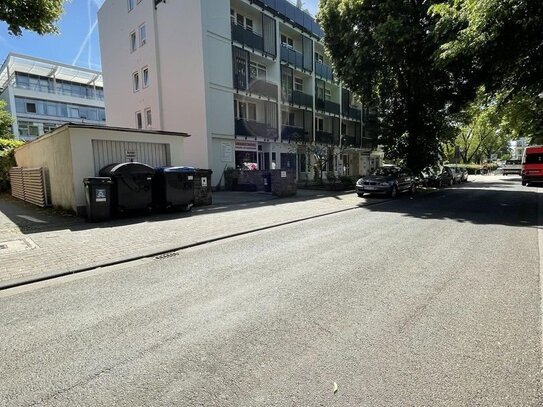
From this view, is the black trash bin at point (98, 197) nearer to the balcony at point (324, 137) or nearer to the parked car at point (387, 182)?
the parked car at point (387, 182)

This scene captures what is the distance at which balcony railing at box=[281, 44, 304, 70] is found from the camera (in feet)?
84.8

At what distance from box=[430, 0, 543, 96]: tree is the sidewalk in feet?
23.5

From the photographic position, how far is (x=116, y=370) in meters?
2.68

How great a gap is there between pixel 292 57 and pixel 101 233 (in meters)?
23.2

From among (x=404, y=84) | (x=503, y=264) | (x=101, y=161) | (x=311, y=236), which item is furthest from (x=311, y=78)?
(x=503, y=264)

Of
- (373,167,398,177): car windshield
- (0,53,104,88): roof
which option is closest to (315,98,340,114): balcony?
(373,167,398,177): car windshield

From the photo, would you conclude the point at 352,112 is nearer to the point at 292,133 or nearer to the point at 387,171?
the point at 292,133

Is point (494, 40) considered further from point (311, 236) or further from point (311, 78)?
point (311, 78)

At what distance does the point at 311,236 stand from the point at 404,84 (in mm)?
16352

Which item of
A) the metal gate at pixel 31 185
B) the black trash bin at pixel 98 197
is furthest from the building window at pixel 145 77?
the black trash bin at pixel 98 197

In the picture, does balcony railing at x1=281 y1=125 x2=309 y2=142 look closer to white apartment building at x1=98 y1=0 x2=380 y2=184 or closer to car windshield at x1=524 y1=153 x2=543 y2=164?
white apartment building at x1=98 y1=0 x2=380 y2=184

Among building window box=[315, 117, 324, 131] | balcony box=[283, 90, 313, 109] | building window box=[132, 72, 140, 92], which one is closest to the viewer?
building window box=[132, 72, 140, 92]

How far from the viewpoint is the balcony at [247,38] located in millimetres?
Answer: 21612

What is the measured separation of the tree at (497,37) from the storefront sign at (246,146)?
42.5ft
